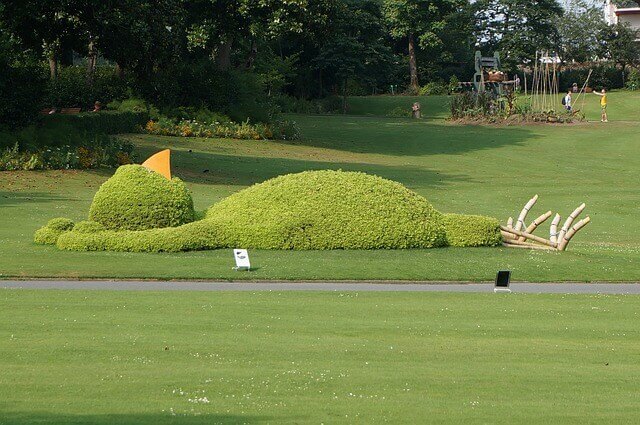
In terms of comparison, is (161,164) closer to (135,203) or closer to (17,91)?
(135,203)

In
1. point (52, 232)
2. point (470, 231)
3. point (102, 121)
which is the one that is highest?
point (52, 232)

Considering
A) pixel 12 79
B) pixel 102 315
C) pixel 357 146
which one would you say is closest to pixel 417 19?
pixel 357 146

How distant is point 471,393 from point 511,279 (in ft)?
26.7

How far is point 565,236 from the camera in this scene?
750 inches

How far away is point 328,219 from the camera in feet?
61.0

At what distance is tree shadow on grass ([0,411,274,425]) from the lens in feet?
25.0

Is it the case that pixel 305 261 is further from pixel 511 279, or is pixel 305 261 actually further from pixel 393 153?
pixel 393 153

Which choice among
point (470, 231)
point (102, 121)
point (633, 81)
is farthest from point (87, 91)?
point (633, 81)

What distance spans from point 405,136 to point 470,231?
35912 millimetres

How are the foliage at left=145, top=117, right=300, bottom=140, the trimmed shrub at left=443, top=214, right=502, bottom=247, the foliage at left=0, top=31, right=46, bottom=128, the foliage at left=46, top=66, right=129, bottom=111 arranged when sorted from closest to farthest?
the trimmed shrub at left=443, top=214, right=502, bottom=247 → the foliage at left=0, top=31, right=46, bottom=128 → the foliage at left=145, top=117, right=300, bottom=140 → the foliage at left=46, top=66, right=129, bottom=111

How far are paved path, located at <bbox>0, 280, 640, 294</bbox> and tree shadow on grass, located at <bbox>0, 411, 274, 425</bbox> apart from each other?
288 inches

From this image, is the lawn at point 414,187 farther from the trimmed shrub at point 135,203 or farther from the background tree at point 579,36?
the background tree at point 579,36

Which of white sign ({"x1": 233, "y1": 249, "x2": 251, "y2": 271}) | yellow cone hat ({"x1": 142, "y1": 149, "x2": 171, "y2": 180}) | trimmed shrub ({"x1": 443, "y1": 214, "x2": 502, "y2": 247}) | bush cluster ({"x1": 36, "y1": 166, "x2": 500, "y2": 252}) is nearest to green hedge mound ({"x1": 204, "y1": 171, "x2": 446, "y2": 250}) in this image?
bush cluster ({"x1": 36, "y1": 166, "x2": 500, "y2": 252})

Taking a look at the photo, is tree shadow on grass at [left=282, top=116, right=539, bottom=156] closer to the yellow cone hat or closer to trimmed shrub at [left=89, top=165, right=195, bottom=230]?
the yellow cone hat
